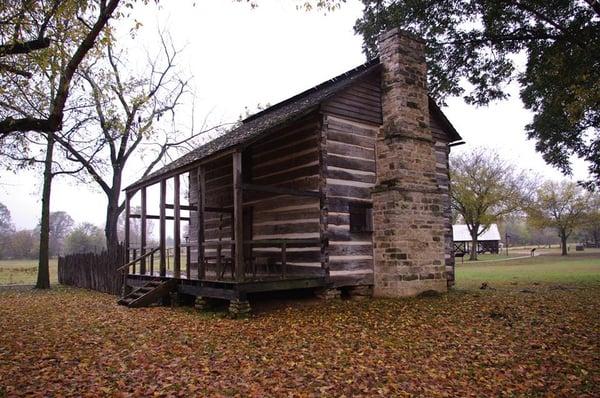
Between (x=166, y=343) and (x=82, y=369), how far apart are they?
1.68 meters

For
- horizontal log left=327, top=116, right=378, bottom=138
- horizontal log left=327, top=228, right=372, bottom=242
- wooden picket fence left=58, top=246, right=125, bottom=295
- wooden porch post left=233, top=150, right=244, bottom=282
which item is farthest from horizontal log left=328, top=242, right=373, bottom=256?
wooden picket fence left=58, top=246, right=125, bottom=295

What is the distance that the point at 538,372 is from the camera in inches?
229

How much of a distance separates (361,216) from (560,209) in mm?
42449

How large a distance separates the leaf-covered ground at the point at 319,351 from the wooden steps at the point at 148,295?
2.64ft

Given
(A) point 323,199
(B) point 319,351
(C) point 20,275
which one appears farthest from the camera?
(C) point 20,275

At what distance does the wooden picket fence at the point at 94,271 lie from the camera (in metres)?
16.6

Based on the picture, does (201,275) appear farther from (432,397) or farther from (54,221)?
(54,221)

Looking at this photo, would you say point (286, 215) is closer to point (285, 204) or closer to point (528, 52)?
point (285, 204)

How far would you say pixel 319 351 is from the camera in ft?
22.4

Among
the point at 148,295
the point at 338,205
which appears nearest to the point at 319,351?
the point at 338,205

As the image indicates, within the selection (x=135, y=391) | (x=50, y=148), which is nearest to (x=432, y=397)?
(x=135, y=391)

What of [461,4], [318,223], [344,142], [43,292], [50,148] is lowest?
[43,292]

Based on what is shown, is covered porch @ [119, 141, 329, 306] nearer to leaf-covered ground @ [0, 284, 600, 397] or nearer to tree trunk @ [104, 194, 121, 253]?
leaf-covered ground @ [0, 284, 600, 397]

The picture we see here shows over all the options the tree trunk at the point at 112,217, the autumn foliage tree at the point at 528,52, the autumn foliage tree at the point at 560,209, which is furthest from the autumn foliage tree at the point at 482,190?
the tree trunk at the point at 112,217
